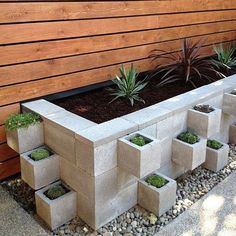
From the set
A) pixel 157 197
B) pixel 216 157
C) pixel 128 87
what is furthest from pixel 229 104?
pixel 157 197

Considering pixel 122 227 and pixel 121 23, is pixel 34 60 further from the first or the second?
pixel 122 227

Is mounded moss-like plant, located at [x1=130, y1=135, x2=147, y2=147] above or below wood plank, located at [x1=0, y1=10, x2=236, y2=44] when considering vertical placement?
below

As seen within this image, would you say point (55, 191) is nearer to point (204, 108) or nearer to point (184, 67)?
point (204, 108)

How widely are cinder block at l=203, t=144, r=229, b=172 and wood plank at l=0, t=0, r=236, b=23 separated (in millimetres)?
1533

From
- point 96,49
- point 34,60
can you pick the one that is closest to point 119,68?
point 96,49

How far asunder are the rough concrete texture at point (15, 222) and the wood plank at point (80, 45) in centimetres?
94

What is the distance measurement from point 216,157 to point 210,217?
679mm

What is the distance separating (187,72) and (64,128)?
5.44 ft

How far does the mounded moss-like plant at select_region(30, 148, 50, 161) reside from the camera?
2.36m

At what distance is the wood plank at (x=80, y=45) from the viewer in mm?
2521

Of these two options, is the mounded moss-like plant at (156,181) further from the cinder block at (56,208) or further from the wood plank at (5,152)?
the wood plank at (5,152)

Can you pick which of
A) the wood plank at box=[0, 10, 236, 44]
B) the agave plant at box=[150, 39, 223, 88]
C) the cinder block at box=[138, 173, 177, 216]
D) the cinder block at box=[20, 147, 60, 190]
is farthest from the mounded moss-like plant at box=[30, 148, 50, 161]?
the agave plant at box=[150, 39, 223, 88]

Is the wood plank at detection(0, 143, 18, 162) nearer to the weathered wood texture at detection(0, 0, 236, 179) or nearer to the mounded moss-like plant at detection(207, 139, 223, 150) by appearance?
the weathered wood texture at detection(0, 0, 236, 179)

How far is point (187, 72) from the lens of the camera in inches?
134
